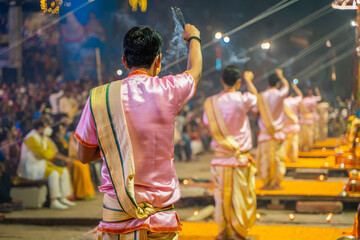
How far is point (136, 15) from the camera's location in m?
4.09

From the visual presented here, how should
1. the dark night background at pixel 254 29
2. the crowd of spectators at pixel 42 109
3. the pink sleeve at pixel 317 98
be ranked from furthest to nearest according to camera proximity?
the pink sleeve at pixel 317 98 → the crowd of spectators at pixel 42 109 → the dark night background at pixel 254 29

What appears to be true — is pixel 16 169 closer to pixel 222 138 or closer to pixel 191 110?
pixel 222 138

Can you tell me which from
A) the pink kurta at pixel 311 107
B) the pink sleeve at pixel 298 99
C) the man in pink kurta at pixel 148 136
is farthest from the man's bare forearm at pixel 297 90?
the man in pink kurta at pixel 148 136

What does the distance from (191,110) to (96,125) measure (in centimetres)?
1391

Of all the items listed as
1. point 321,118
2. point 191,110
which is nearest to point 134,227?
point 321,118

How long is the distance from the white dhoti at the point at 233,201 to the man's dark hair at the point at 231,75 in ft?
3.34

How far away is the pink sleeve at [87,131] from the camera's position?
2787 mm

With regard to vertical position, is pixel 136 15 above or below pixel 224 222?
above

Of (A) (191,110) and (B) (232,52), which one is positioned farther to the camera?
(A) (191,110)

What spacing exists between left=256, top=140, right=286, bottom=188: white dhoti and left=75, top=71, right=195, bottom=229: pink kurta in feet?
20.7

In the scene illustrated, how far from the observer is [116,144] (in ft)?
9.09

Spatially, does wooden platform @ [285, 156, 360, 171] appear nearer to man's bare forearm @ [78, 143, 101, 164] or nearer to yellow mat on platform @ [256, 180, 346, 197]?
yellow mat on platform @ [256, 180, 346, 197]

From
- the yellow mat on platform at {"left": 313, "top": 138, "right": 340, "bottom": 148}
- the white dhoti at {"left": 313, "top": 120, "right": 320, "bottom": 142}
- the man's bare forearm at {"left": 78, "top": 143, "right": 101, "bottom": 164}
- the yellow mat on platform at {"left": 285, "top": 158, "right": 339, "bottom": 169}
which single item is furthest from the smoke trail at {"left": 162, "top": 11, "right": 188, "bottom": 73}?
the white dhoti at {"left": 313, "top": 120, "right": 320, "bottom": 142}

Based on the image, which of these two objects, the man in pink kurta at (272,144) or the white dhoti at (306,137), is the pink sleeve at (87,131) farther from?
the white dhoti at (306,137)
